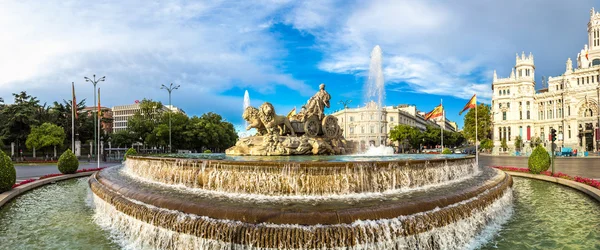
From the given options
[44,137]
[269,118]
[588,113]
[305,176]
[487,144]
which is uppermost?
[588,113]

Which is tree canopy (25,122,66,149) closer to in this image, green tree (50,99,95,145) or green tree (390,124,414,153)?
green tree (50,99,95,145)

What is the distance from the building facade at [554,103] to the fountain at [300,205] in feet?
247

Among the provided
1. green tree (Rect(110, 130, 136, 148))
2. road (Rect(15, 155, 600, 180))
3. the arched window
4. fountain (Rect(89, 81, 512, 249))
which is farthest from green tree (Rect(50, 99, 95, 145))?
the arched window

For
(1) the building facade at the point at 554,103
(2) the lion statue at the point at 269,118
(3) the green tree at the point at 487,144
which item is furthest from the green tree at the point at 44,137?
(1) the building facade at the point at 554,103

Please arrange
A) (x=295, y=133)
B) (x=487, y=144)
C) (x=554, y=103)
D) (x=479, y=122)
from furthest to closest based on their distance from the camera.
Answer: (x=554, y=103) → (x=479, y=122) → (x=487, y=144) → (x=295, y=133)

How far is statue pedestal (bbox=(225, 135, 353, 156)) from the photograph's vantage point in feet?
48.9

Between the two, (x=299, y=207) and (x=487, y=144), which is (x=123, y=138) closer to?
(x=299, y=207)

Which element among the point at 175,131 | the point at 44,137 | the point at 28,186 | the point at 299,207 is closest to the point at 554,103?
the point at 175,131

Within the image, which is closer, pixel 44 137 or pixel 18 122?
pixel 44 137

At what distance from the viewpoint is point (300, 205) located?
6746 mm

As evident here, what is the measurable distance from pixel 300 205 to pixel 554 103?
9724cm

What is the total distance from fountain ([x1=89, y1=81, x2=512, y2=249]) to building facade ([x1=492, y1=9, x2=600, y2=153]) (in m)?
75.4

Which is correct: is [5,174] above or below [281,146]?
below

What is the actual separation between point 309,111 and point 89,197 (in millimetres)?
10799
